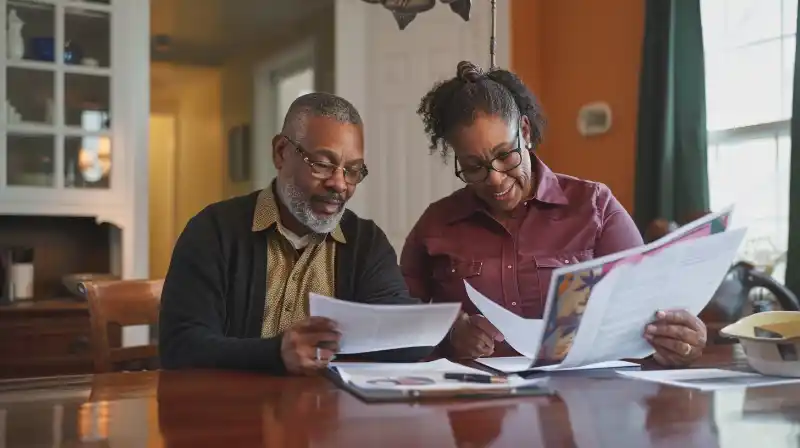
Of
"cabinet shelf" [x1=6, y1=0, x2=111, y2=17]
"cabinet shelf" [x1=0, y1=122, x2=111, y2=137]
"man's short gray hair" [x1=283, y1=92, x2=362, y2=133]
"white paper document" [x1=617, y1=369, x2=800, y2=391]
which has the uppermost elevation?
"cabinet shelf" [x1=6, y1=0, x2=111, y2=17]

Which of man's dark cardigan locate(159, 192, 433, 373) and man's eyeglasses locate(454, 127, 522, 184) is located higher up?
man's eyeglasses locate(454, 127, 522, 184)

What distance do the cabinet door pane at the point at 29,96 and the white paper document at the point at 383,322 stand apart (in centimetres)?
254

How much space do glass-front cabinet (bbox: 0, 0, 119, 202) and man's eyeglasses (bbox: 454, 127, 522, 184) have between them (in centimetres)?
210

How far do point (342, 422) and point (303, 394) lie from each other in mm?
176

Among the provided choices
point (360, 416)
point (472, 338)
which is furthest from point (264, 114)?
point (360, 416)

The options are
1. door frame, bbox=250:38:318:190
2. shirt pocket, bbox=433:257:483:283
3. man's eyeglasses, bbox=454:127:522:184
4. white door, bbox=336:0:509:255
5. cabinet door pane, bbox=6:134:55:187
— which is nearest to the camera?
man's eyeglasses, bbox=454:127:522:184

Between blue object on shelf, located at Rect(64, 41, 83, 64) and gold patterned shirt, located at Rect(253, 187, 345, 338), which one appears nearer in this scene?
gold patterned shirt, located at Rect(253, 187, 345, 338)

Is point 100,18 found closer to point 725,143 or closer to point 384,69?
point 384,69

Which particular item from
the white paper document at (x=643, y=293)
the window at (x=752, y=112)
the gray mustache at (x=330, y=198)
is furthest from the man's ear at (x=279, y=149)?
the window at (x=752, y=112)

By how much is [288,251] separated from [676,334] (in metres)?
0.74

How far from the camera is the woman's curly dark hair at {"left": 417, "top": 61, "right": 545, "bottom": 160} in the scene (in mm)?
1635

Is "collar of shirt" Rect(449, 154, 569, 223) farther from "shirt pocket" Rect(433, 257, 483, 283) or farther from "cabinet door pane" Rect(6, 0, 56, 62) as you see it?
"cabinet door pane" Rect(6, 0, 56, 62)

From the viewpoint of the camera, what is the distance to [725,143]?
10.8 feet

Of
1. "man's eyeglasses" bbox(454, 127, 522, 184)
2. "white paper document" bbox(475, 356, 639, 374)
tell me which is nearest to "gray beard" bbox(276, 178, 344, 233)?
"man's eyeglasses" bbox(454, 127, 522, 184)
